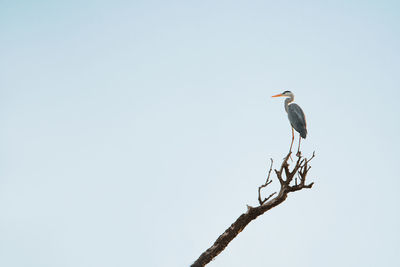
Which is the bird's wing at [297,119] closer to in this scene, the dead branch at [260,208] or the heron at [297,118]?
the heron at [297,118]

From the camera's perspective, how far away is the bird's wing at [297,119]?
7.56 metres

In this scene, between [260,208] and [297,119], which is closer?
[260,208]

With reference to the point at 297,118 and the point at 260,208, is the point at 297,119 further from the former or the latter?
the point at 260,208

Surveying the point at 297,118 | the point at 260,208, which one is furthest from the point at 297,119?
the point at 260,208

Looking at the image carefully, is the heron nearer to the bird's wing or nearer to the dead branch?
the bird's wing

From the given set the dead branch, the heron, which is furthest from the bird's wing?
the dead branch

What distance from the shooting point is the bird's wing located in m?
7.56

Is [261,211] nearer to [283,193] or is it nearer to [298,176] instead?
[283,193]

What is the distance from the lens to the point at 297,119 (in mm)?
7816

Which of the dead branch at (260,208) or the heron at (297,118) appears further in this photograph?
the heron at (297,118)

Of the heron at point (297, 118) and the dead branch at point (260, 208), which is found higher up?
the heron at point (297, 118)

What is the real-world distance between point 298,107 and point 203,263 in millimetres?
5002

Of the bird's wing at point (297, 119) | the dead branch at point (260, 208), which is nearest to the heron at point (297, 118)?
the bird's wing at point (297, 119)

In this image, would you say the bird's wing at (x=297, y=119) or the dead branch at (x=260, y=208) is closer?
the dead branch at (x=260, y=208)
